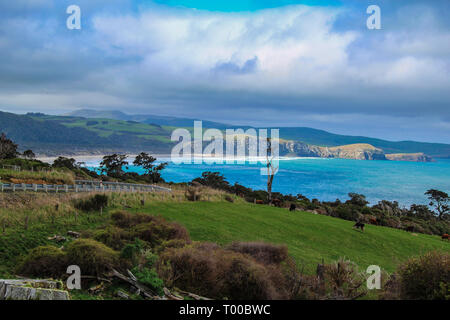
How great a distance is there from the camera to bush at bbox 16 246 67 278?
11383mm

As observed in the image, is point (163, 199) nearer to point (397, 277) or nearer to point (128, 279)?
point (128, 279)

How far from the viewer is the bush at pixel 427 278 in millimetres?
10742

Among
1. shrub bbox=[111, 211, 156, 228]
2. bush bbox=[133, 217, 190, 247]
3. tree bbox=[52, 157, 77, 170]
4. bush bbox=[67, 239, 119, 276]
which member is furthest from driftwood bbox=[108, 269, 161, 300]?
tree bbox=[52, 157, 77, 170]

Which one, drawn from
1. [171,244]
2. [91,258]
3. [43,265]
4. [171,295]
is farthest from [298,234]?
[43,265]

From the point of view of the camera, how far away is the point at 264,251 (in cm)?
1545

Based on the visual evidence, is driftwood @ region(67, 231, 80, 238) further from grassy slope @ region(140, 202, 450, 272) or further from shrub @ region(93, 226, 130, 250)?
grassy slope @ region(140, 202, 450, 272)

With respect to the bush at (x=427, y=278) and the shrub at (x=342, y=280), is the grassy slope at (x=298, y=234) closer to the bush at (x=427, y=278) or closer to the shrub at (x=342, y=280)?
the shrub at (x=342, y=280)

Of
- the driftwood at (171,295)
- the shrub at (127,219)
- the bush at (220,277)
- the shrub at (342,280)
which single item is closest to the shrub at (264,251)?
the bush at (220,277)

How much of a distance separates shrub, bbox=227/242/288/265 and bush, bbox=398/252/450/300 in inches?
203

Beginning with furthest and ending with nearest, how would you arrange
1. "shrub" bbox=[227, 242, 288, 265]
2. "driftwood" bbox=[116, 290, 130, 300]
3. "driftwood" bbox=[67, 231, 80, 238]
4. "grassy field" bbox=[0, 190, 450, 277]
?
1. "driftwood" bbox=[67, 231, 80, 238]
2. "grassy field" bbox=[0, 190, 450, 277]
3. "shrub" bbox=[227, 242, 288, 265]
4. "driftwood" bbox=[116, 290, 130, 300]

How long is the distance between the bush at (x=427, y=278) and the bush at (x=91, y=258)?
35.5ft

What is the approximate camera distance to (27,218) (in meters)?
16.5
